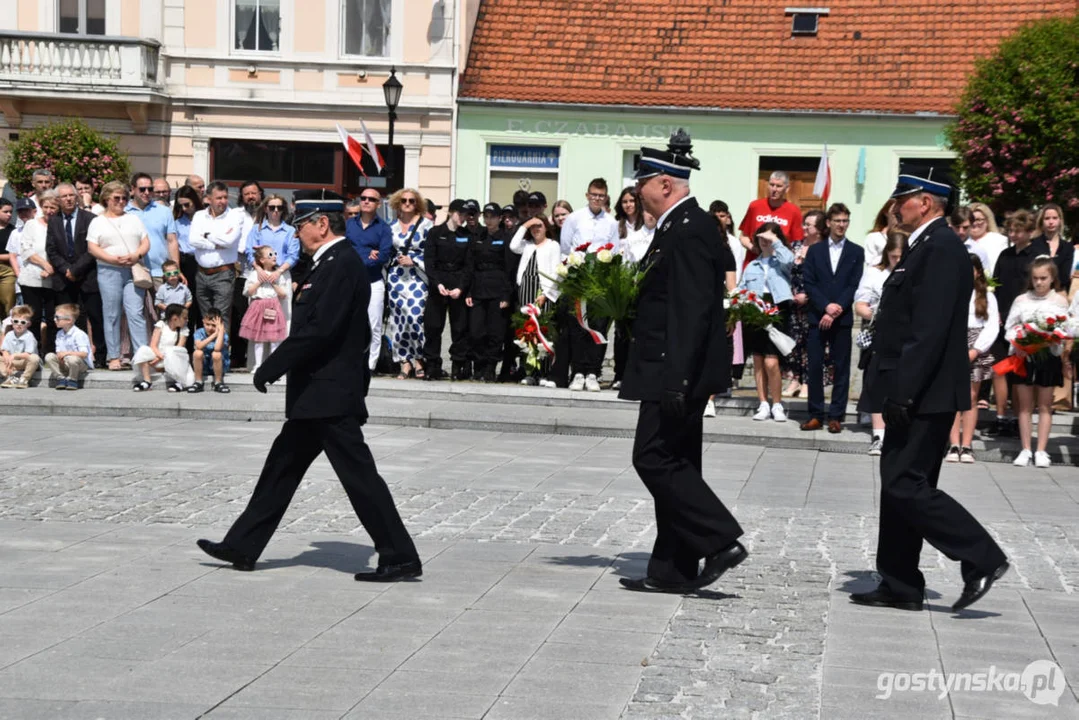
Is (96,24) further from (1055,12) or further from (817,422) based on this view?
(817,422)

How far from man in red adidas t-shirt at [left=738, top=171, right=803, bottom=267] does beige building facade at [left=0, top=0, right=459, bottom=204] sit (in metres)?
12.8

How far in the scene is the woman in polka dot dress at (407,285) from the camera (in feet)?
54.2

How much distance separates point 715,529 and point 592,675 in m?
1.56

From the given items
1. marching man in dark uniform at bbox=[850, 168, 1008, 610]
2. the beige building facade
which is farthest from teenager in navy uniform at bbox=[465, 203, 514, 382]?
the beige building facade

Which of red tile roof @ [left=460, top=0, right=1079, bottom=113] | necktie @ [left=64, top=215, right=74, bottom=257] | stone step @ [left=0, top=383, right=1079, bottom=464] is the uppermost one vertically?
red tile roof @ [left=460, top=0, right=1079, bottom=113]

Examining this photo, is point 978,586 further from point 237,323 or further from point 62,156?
point 62,156

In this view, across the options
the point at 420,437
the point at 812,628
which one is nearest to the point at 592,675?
the point at 812,628

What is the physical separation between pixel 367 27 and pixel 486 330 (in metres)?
14.2

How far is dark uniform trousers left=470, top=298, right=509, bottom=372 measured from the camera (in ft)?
53.4

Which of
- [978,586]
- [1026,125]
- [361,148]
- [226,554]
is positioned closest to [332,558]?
[226,554]

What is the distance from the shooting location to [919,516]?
7098 mm

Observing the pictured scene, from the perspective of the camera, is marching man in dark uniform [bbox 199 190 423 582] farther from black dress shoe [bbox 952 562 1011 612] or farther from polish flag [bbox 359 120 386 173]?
polish flag [bbox 359 120 386 173]

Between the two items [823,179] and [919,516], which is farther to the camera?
[823,179]

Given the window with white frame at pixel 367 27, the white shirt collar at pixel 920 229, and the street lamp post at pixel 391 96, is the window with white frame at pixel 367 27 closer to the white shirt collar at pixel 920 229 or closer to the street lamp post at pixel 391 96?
the street lamp post at pixel 391 96
